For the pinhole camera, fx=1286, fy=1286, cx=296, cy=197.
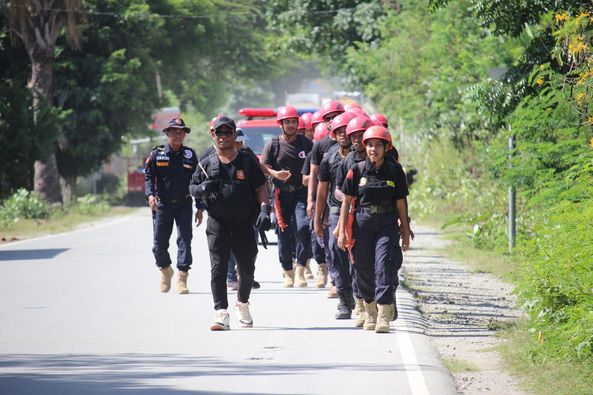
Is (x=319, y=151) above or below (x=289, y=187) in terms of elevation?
above

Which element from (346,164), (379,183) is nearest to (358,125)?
(346,164)

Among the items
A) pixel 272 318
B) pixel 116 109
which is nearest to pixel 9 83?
pixel 116 109

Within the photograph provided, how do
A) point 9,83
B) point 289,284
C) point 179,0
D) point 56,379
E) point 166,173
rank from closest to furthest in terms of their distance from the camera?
point 56,379
point 166,173
point 289,284
point 9,83
point 179,0

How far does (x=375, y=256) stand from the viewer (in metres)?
11.6

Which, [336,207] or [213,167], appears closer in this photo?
[213,167]

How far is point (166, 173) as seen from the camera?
14.8 m

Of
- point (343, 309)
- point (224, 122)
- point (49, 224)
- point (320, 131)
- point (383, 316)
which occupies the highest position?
point (224, 122)

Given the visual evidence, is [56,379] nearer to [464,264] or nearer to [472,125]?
[464,264]

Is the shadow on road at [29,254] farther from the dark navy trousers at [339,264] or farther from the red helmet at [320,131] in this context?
the dark navy trousers at [339,264]

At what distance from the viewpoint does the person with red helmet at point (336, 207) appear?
41.4 ft

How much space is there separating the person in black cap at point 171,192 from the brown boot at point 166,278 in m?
0.15

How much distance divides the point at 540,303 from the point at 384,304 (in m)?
1.45

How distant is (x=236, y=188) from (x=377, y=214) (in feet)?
4.55

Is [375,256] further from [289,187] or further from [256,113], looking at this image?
[256,113]
